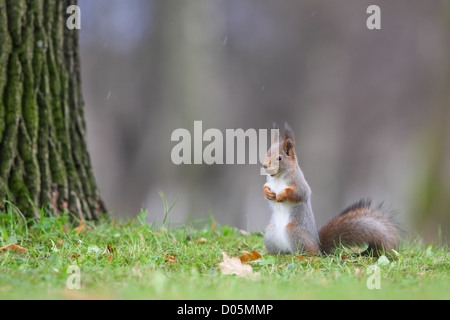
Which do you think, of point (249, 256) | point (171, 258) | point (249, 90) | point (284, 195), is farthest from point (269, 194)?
point (249, 90)

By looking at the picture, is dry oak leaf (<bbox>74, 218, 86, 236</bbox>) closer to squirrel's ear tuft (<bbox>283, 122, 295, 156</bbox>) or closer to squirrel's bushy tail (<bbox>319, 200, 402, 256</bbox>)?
squirrel's ear tuft (<bbox>283, 122, 295, 156</bbox>)

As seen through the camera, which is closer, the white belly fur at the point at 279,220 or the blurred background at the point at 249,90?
the white belly fur at the point at 279,220

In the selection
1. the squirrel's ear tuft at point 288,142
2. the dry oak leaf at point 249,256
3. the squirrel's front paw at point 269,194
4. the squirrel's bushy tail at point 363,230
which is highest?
the squirrel's ear tuft at point 288,142

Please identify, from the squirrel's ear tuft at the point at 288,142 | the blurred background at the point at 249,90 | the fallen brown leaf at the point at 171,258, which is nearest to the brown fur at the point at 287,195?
the squirrel's ear tuft at the point at 288,142

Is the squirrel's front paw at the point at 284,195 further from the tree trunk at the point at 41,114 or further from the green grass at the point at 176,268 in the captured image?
the tree trunk at the point at 41,114

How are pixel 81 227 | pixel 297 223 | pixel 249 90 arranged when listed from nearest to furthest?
pixel 297 223 < pixel 81 227 < pixel 249 90

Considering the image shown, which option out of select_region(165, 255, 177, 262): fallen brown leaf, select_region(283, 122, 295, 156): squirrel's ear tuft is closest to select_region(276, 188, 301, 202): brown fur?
select_region(283, 122, 295, 156): squirrel's ear tuft

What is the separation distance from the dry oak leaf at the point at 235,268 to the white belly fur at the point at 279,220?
0.32 metres

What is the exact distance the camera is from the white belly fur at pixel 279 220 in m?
3.30

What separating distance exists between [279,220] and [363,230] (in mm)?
518

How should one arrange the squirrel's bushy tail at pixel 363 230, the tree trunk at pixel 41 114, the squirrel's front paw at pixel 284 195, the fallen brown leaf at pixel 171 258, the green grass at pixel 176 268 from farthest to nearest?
1. the tree trunk at pixel 41 114
2. the squirrel's bushy tail at pixel 363 230
3. the squirrel's front paw at pixel 284 195
4. the fallen brown leaf at pixel 171 258
5. the green grass at pixel 176 268

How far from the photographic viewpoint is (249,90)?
Answer: 49.9ft

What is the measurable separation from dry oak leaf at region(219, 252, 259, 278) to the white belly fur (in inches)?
12.8

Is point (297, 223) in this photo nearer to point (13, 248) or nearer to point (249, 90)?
point (13, 248)
